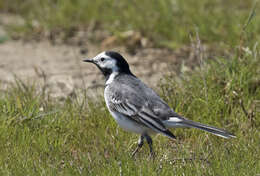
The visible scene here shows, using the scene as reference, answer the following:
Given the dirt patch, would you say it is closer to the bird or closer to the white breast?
the bird

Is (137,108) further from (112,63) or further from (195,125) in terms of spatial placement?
(112,63)

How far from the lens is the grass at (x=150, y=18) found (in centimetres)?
888

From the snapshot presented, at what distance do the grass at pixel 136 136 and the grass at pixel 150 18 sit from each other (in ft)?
6.42

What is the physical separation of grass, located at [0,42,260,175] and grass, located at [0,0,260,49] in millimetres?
1957

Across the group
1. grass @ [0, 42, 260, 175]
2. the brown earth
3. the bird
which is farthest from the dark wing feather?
the brown earth

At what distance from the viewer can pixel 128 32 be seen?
9.23 m

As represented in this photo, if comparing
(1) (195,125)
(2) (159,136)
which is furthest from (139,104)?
(2) (159,136)

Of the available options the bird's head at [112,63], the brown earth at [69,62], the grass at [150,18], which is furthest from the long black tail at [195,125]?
the grass at [150,18]

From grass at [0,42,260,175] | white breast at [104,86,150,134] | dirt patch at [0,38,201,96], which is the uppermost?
white breast at [104,86,150,134]

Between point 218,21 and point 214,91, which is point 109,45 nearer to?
point 218,21

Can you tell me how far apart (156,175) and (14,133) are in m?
1.76

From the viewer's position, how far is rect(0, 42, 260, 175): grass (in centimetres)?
477

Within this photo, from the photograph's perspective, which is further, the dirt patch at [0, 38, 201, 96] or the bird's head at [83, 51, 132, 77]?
the dirt patch at [0, 38, 201, 96]

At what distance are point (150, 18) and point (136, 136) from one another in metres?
3.73
